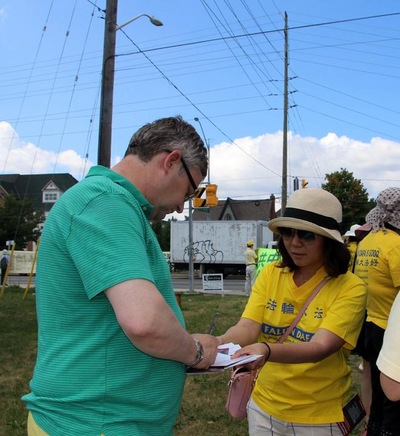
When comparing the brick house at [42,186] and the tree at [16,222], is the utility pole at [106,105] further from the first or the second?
the brick house at [42,186]

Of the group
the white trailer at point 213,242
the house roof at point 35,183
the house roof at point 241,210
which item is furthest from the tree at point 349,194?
the house roof at point 35,183

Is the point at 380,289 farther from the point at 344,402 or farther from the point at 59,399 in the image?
the point at 59,399

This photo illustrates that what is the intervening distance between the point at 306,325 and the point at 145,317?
4.22 feet

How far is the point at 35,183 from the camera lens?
220ft

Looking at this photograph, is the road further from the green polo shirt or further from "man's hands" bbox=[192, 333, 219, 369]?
the green polo shirt

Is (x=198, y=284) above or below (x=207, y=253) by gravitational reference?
below

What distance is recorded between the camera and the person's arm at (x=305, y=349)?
2.21 meters

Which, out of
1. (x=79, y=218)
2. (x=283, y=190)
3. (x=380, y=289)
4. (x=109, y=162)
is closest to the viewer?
(x=79, y=218)

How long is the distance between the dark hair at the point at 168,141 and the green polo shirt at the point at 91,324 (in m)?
0.22

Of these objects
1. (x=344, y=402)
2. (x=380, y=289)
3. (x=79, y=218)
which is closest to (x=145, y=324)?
(x=79, y=218)

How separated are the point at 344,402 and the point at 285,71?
1123 inches

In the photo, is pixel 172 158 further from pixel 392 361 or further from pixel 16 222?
pixel 16 222

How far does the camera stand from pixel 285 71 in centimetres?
2906

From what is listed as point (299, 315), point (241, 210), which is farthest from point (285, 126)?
point (241, 210)
